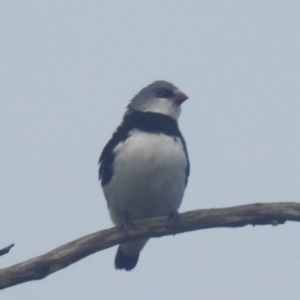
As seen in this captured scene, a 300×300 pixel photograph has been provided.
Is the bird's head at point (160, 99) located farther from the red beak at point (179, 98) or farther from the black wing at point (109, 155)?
the black wing at point (109, 155)

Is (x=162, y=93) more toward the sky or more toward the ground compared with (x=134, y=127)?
more toward the sky

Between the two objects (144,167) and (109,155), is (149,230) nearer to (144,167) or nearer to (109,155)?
(144,167)

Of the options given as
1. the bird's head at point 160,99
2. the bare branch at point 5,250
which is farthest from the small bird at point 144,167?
the bare branch at point 5,250

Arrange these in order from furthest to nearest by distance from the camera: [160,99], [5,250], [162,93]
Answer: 1. [162,93]
2. [160,99]
3. [5,250]

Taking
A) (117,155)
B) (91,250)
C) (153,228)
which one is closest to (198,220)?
(153,228)

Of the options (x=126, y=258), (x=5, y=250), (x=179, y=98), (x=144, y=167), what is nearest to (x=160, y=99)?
(x=179, y=98)

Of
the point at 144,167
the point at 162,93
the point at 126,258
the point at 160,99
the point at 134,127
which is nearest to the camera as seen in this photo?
the point at 144,167

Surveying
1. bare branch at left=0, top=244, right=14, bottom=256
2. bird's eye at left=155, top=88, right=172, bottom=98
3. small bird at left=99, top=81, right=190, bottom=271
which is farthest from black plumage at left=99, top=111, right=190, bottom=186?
bare branch at left=0, top=244, right=14, bottom=256
